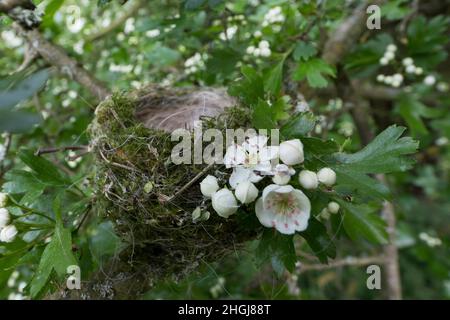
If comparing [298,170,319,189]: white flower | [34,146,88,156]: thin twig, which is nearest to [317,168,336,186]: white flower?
[298,170,319,189]: white flower

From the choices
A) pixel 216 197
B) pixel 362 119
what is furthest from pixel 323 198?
pixel 362 119

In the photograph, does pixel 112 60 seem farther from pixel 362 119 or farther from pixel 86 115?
pixel 362 119

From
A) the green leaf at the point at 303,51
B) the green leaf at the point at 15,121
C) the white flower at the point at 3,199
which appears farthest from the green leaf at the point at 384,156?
the white flower at the point at 3,199

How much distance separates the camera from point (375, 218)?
1.39 metres

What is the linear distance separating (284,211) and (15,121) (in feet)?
1.76

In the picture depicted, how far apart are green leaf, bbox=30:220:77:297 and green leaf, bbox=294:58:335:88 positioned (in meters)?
0.80

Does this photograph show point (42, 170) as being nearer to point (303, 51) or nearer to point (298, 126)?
point (298, 126)

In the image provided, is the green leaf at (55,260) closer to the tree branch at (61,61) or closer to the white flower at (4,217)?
the white flower at (4,217)

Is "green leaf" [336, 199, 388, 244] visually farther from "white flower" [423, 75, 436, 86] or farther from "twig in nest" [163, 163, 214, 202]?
"white flower" [423, 75, 436, 86]

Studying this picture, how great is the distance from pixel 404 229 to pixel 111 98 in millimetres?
2051

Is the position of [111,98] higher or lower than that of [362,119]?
higher

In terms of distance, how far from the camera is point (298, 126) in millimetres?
1051

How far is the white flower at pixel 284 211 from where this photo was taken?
990 mm

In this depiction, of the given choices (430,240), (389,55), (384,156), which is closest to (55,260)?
(384,156)
